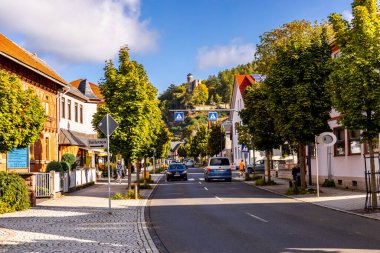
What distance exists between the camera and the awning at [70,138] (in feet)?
118

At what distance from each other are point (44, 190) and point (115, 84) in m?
6.01

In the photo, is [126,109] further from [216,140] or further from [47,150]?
[216,140]

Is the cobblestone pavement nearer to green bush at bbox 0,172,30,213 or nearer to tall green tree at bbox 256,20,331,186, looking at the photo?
green bush at bbox 0,172,30,213

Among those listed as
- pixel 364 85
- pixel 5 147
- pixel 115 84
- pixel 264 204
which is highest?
pixel 115 84

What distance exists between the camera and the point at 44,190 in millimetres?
23000

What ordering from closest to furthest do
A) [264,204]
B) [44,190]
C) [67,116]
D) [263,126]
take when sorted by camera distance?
[264,204]
[44,190]
[263,126]
[67,116]

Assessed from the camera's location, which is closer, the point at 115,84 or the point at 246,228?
the point at 246,228

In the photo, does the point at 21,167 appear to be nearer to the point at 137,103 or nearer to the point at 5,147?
the point at 137,103

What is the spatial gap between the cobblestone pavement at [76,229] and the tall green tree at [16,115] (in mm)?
2539

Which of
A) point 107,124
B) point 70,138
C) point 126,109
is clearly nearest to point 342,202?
point 107,124

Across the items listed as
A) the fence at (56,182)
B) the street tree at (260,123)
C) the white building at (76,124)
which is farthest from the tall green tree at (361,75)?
the white building at (76,124)

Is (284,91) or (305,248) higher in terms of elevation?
(284,91)

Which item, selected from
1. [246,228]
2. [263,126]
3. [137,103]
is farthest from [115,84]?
Result: [246,228]

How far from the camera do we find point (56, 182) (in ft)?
78.2
